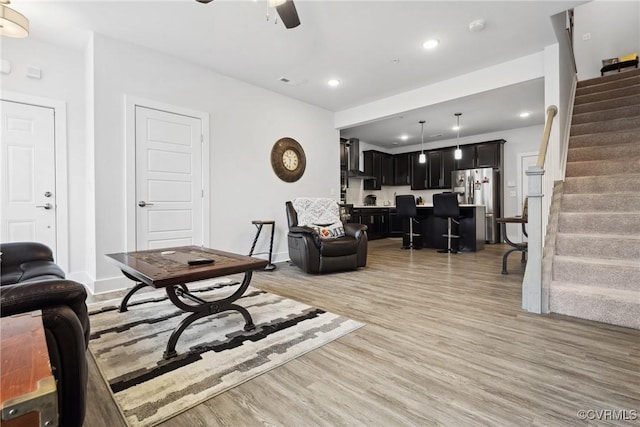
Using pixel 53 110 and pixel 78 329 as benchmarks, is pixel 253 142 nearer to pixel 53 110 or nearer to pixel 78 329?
pixel 53 110

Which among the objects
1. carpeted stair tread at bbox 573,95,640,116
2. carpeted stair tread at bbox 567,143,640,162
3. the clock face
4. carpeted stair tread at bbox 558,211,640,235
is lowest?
carpeted stair tread at bbox 558,211,640,235

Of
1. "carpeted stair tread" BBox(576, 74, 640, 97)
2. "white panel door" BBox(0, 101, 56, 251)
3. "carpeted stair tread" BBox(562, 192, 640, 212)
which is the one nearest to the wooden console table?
"white panel door" BBox(0, 101, 56, 251)

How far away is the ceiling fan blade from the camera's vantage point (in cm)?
214

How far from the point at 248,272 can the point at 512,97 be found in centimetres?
504

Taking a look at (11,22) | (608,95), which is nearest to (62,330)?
(11,22)

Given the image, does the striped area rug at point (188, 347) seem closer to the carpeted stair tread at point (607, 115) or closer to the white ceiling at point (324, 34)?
the white ceiling at point (324, 34)

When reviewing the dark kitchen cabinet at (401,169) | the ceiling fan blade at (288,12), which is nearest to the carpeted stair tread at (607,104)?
the dark kitchen cabinet at (401,169)

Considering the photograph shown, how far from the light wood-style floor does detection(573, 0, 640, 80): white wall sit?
18.6ft

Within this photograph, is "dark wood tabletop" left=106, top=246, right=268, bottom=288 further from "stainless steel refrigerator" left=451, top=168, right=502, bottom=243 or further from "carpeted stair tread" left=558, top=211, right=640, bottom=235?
"stainless steel refrigerator" left=451, top=168, right=502, bottom=243

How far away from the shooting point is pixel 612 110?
4.17m

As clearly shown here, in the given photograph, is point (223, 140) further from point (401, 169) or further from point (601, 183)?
point (401, 169)

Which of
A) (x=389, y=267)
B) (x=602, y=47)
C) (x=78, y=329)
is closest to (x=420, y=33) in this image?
(x=389, y=267)

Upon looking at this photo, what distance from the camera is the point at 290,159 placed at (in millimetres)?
5199

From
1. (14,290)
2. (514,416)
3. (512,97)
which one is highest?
(512,97)
